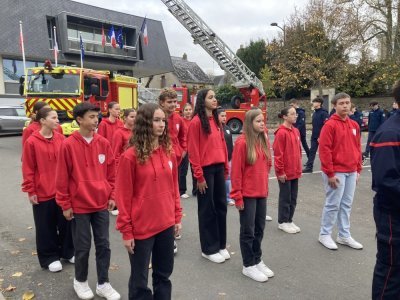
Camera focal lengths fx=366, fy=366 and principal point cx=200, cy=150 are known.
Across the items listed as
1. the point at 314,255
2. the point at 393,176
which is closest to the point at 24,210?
the point at 314,255

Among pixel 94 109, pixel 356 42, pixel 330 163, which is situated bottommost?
pixel 330 163

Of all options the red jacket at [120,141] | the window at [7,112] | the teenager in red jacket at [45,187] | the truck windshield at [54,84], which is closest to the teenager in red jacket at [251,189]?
the teenager in red jacket at [45,187]

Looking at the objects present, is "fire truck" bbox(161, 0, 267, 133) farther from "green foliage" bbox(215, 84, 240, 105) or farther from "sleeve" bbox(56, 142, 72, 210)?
"sleeve" bbox(56, 142, 72, 210)

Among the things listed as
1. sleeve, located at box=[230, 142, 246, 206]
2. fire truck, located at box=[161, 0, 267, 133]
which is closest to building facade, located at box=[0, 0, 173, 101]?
fire truck, located at box=[161, 0, 267, 133]

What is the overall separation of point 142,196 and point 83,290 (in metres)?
1.45

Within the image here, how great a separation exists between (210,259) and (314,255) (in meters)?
1.31

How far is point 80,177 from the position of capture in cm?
353

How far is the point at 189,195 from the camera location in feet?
24.9

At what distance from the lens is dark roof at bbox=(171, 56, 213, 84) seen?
48.9m

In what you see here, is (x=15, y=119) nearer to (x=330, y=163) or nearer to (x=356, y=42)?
(x=330, y=163)

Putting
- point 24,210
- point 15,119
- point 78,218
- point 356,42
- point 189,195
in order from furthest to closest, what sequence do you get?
point 356,42 → point 15,119 → point 189,195 → point 24,210 → point 78,218

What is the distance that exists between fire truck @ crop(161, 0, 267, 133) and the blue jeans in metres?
15.0

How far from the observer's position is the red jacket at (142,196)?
2773 mm

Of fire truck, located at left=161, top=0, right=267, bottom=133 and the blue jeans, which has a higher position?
fire truck, located at left=161, top=0, right=267, bottom=133
